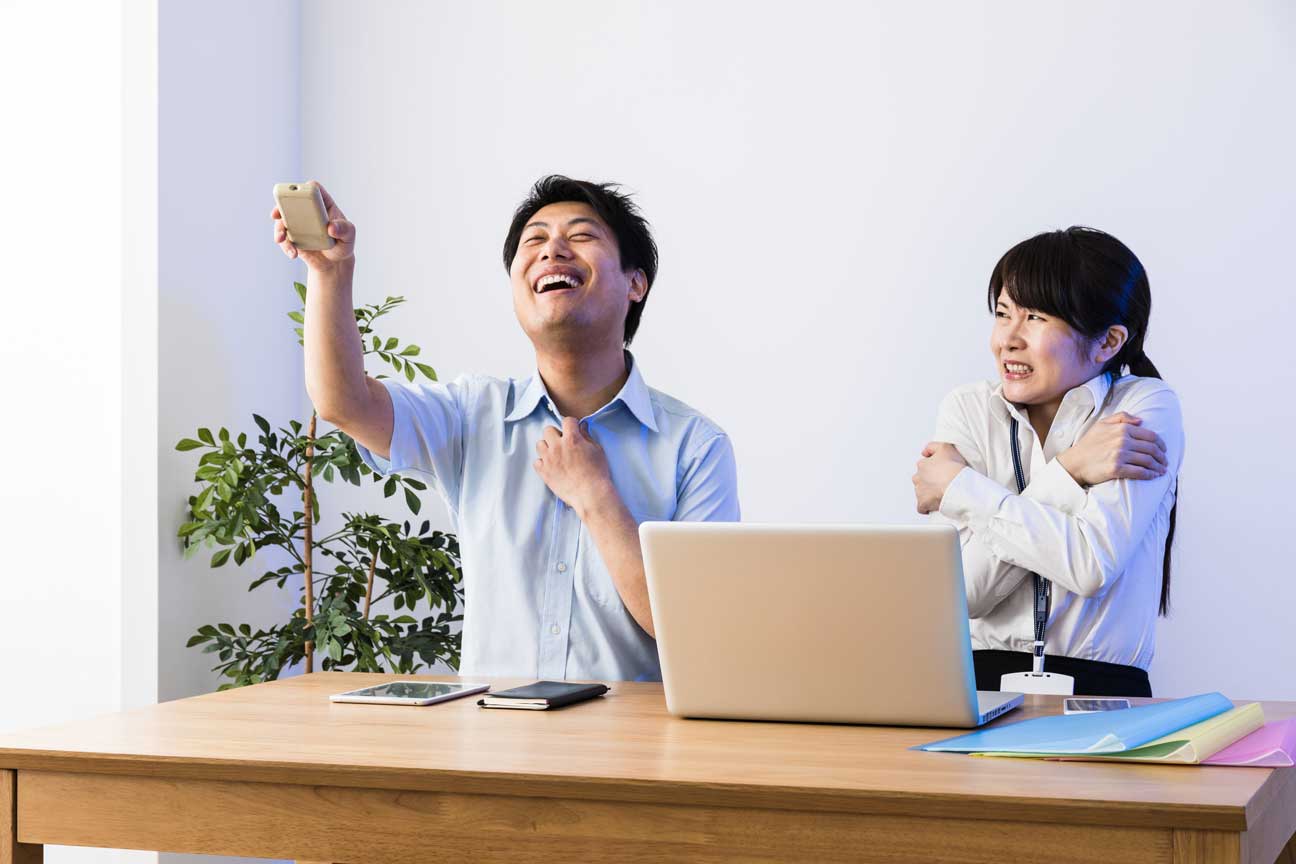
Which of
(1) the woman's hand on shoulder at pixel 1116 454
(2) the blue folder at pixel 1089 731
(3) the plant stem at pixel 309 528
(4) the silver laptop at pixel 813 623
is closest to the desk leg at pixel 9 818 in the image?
(4) the silver laptop at pixel 813 623

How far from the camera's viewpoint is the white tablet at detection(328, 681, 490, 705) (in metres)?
1.66

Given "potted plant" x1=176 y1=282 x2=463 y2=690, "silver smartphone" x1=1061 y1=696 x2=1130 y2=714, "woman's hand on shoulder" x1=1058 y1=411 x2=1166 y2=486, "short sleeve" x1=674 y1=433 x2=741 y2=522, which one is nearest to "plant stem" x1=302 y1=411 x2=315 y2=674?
"potted plant" x1=176 y1=282 x2=463 y2=690

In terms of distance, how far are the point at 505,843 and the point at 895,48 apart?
2.91m

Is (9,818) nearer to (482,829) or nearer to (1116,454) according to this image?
(482,829)

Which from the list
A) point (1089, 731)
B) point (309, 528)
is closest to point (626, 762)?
point (1089, 731)

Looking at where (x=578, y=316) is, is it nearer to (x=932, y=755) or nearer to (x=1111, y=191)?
(x=932, y=755)

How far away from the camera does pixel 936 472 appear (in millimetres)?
2271

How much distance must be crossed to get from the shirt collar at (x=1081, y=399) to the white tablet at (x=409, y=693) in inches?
43.4

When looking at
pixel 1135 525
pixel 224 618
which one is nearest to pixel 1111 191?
pixel 1135 525

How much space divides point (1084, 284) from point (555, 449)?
3.35ft

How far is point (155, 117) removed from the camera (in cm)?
329

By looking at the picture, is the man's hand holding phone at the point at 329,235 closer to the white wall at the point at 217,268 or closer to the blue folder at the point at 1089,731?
the blue folder at the point at 1089,731

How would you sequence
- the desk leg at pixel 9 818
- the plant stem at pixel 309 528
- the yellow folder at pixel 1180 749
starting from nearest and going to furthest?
the yellow folder at pixel 1180 749
the desk leg at pixel 9 818
the plant stem at pixel 309 528

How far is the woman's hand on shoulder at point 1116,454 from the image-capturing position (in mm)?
2135
